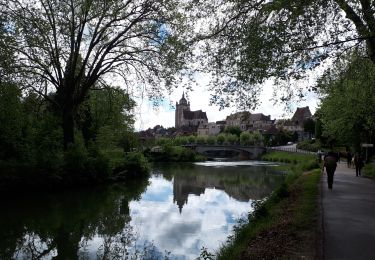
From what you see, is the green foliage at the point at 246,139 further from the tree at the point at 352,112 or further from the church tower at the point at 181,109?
the church tower at the point at 181,109

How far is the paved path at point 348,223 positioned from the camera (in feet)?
29.0

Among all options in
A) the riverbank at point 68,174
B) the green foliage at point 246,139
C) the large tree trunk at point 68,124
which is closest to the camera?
the riverbank at point 68,174

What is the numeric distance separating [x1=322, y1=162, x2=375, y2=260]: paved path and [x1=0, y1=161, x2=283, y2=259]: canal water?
3.61 m

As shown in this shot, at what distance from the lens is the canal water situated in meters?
13.1

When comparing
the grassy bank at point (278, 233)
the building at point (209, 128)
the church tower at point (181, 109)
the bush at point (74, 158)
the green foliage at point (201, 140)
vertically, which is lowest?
the grassy bank at point (278, 233)

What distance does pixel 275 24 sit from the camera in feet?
39.8

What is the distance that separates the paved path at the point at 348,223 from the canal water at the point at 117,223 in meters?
3.61

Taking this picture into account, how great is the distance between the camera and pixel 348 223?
11.9 metres

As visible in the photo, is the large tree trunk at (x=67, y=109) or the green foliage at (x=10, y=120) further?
the large tree trunk at (x=67, y=109)

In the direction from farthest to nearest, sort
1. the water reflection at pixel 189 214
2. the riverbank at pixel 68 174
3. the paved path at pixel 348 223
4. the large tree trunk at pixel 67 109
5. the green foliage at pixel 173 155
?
the green foliage at pixel 173 155 < the large tree trunk at pixel 67 109 < the riverbank at pixel 68 174 < the water reflection at pixel 189 214 < the paved path at pixel 348 223

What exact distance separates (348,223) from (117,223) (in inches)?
362

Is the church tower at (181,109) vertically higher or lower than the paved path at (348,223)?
higher

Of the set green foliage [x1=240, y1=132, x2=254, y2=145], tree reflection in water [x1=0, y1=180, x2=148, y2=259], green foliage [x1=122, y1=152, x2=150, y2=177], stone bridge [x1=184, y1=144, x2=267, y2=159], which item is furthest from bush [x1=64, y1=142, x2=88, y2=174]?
green foliage [x1=240, y1=132, x2=254, y2=145]

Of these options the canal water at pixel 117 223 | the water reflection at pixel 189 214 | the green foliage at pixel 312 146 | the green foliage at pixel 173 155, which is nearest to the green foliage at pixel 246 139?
the green foliage at pixel 312 146
